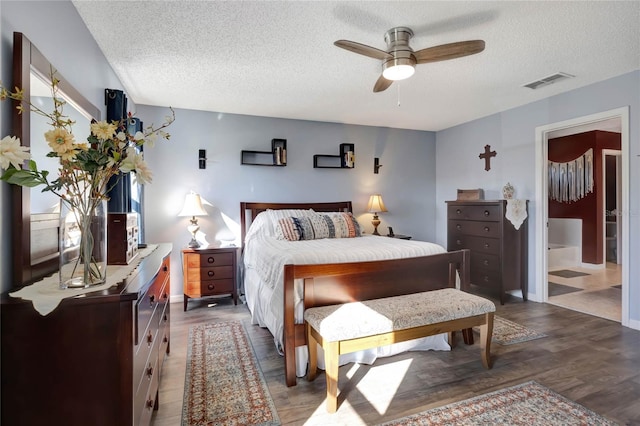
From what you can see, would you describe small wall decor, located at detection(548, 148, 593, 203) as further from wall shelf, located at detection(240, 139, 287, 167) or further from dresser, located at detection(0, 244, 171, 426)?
dresser, located at detection(0, 244, 171, 426)

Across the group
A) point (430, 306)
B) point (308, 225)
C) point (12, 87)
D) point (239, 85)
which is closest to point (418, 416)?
point (430, 306)

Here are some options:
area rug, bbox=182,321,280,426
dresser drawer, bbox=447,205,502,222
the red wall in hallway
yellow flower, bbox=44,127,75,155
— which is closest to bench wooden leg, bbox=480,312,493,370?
area rug, bbox=182,321,280,426

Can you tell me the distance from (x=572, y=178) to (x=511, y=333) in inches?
178

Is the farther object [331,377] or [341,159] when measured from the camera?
[341,159]

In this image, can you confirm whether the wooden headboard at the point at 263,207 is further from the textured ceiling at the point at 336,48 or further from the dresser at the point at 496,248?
the dresser at the point at 496,248

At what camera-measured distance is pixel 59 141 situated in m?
1.15

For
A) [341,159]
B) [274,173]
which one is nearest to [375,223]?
[341,159]

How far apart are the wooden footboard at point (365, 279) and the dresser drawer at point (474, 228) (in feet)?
4.95

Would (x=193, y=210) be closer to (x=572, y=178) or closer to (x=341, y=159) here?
(x=341, y=159)

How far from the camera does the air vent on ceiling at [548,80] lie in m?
3.04

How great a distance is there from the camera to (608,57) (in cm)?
269

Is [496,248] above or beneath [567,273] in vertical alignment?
above

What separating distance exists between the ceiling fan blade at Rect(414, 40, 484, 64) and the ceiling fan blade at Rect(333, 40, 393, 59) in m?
0.23

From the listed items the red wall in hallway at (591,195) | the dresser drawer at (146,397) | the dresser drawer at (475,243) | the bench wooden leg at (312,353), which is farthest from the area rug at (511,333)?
the red wall in hallway at (591,195)
